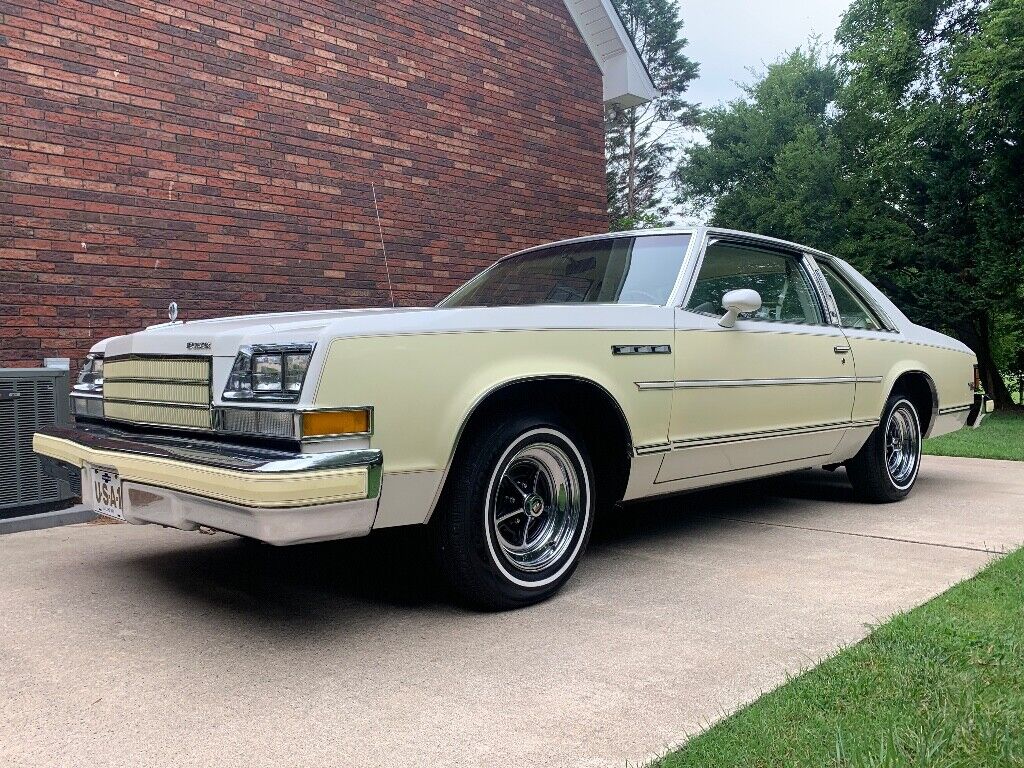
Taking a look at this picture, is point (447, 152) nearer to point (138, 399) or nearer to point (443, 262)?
point (443, 262)

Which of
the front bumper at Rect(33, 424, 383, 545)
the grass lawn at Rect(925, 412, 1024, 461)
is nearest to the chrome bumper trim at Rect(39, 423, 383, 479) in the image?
the front bumper at Rect(33, 424, 383, 545)

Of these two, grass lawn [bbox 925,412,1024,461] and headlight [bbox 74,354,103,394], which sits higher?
headlight [bbox 74,354,103,394]

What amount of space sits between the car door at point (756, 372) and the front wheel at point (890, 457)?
0.51m

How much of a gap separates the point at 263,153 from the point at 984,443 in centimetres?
765

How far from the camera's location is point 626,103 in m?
10.2

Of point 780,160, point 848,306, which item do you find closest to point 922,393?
point 848,306

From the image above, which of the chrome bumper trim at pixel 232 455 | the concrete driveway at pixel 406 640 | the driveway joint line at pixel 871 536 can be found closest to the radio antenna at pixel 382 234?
the concrete driveway at pixel 406 640

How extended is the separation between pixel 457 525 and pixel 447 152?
18.7 ft

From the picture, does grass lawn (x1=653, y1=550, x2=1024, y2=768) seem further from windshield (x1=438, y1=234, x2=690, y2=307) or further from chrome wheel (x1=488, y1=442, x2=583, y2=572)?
windshield (x1=438, y1=234, x2=690, y2=307)

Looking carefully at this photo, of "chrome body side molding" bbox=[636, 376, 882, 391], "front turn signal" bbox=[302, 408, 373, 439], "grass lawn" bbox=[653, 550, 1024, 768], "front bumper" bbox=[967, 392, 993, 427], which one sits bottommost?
"grass lawn" bbox=[653, 550, 1024, 768]

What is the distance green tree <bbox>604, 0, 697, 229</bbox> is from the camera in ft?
106

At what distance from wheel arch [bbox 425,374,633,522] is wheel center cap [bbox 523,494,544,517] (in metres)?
0.37

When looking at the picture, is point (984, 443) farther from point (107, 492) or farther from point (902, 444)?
point (107, 492)

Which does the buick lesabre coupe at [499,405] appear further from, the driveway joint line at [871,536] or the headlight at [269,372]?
the driveway joint line at [871,536]
